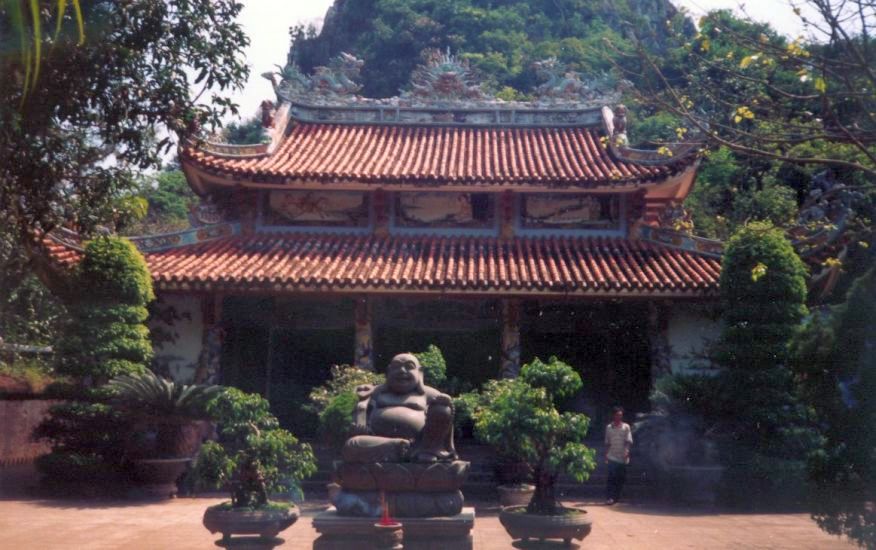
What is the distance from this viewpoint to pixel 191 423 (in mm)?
12414

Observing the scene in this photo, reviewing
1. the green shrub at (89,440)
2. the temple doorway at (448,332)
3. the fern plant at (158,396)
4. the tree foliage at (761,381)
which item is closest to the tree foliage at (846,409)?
the tree foliage at (761,381)

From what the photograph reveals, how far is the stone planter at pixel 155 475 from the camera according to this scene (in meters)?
11.9

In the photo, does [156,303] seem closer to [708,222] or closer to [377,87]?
[708,222]

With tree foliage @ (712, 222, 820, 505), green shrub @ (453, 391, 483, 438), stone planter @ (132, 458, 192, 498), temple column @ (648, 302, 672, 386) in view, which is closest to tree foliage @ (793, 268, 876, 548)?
tree foliage @ (712, 222, 820, 505)

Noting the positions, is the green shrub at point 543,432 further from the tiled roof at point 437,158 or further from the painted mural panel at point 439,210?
the painted mural panel at point 439,210

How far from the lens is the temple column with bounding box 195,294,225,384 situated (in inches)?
583

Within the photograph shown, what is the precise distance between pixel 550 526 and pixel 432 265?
755cm

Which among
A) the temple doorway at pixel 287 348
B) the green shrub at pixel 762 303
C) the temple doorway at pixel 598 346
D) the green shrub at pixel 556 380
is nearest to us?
the green shrub at pixel 556 380

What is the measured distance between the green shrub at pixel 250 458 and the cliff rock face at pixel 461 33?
1473 inches

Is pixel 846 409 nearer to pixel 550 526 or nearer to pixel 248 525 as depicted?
pixel 550 526

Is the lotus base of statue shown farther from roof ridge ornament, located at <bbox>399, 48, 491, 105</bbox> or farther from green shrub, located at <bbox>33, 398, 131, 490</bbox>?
roof ridge ornament, located at <bbox>399, 48, 491, 105</bbox>

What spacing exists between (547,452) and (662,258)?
7.93 meters

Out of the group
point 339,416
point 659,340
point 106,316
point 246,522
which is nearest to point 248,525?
point 246,522

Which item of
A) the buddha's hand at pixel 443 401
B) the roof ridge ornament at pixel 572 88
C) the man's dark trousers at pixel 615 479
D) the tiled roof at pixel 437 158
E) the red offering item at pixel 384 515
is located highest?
the roof ridge ornament at pixel 572 88
